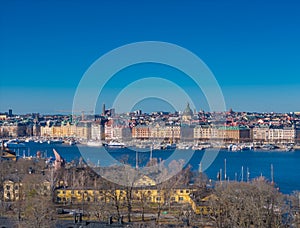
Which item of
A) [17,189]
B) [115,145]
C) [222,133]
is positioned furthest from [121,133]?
[17,189]

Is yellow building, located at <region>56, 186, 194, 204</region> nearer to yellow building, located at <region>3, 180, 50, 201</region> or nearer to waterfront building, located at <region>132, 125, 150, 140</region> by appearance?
yellow building, located at <region>3, 180, 50, 201</region>

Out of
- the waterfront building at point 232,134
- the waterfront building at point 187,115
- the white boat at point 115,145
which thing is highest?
the waterfront building at point 187,115

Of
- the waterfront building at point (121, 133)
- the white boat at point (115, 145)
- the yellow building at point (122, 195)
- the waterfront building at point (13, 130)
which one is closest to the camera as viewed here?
the yellow building at point (122, 195)

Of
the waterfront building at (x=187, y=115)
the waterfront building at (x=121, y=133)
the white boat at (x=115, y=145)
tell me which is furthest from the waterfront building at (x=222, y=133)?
the white boat at (x=115, y=145)

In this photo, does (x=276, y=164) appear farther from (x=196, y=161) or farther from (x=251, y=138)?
(x=251, y=138)

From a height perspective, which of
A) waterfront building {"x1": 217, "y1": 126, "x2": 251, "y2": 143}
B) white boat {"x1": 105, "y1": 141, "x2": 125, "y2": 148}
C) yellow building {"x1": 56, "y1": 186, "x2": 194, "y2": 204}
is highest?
waterfront building {"x1": 217, "y1": 126, "x2": 251, "y2": 143}

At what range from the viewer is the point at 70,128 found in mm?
22844

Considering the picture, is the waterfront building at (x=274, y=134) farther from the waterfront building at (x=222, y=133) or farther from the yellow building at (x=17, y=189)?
the yellow building at (x=17, y=189)

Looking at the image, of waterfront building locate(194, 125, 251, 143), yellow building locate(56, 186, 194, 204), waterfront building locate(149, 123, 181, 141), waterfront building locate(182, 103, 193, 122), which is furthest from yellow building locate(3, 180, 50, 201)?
waterfront building locate(182, 103, 193, 122)

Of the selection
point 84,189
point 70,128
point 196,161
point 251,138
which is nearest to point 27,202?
point 84,189

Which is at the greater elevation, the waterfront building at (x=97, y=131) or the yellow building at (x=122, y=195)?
the waterfront building at (x=97, y=131)

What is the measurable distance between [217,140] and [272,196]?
14069mm

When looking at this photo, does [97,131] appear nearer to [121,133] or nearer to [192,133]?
[121,133]

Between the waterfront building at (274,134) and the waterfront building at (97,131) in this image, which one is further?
the waterfront building at (274,134)
